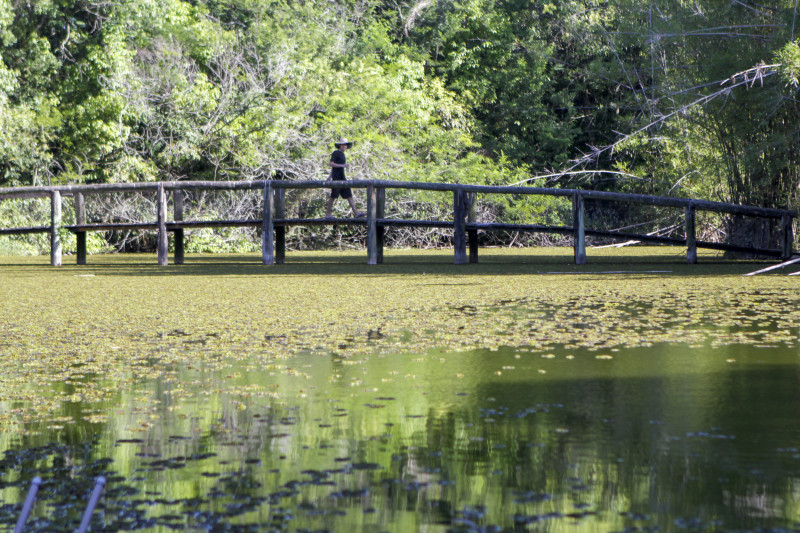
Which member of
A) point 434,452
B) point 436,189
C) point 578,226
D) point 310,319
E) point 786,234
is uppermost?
point 436,189

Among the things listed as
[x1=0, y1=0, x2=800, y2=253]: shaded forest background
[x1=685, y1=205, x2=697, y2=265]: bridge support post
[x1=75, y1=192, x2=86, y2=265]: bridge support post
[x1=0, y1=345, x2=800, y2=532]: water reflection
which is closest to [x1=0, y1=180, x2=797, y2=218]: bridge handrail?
[x1=685, y1=205, x2=697, y2=265]: bridge support post

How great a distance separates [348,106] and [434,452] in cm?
1614

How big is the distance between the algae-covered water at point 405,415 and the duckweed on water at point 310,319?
0.9 inches

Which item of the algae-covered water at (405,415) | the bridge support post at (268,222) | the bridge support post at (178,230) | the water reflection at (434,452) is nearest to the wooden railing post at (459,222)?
the bridge support post at (268,222)

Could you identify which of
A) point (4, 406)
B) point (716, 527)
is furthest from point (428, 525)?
point (4, 406)

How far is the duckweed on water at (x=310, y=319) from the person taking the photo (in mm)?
3549

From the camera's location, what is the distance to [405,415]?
2801 mm

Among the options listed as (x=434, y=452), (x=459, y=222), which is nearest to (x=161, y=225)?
(x=459, y=222)

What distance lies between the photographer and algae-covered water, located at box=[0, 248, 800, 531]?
194 cm

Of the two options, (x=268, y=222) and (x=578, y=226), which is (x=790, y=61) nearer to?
(x=578, y=226)

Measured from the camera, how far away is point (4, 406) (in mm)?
2982

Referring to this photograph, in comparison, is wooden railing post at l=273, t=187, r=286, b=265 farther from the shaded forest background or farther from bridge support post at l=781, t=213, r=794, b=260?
bridge support post at l=781, t=213, r=794, b=260

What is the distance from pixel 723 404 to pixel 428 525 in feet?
4.49

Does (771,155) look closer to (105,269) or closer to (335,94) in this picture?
(105,269)
